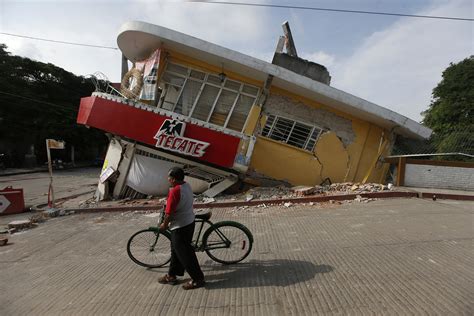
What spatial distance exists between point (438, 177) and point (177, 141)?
26.8ft

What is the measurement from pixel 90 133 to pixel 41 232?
3151 cm

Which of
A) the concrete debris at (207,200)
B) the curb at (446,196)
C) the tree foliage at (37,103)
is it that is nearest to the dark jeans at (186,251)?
the concrete debris at (207,200)

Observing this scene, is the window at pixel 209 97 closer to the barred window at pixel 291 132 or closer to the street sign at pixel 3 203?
the barred window at pixel 291 132

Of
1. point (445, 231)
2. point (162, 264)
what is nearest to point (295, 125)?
point (445, 231)

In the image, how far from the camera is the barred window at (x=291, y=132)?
11.4m

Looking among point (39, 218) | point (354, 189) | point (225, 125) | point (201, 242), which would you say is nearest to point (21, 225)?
point (39, 218)

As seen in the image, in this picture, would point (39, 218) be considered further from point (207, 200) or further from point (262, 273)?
point (262, 273)

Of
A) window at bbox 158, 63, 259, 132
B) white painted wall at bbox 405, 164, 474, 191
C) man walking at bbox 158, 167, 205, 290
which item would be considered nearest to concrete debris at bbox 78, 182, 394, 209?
white painted wall at bbox 405, 164, 474, 191

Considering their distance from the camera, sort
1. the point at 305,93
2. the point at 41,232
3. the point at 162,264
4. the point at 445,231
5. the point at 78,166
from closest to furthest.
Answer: the point at 162,264 < the point at 445,231 < the point at 41,232 < the point at 305,93 < the point at 78,166

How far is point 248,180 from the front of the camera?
11.0m

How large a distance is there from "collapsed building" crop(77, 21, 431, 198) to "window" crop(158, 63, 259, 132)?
0.12ft

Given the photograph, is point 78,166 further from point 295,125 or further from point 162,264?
point 162,264

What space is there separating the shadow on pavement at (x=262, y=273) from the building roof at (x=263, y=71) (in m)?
6.99

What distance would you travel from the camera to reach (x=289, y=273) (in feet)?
13.6
